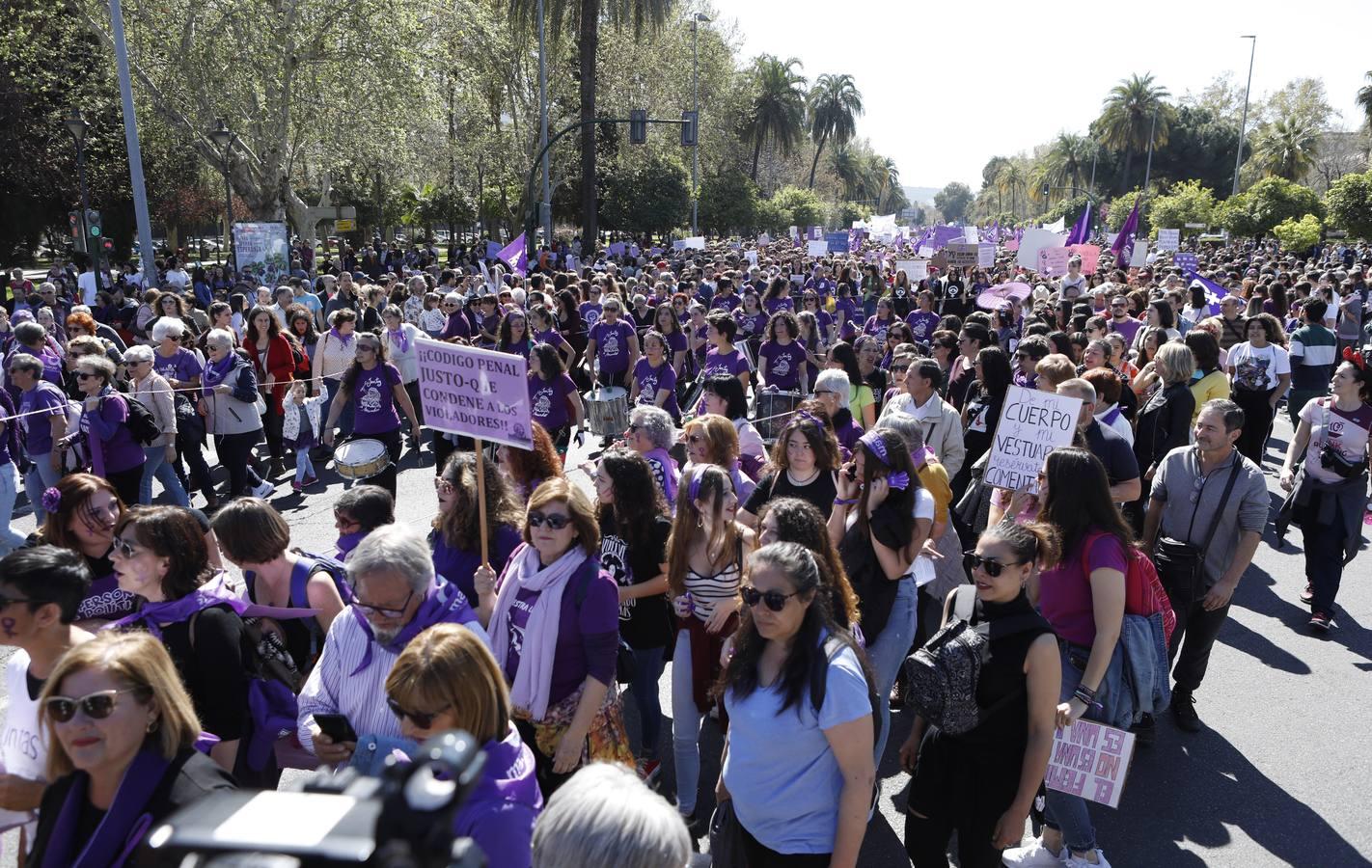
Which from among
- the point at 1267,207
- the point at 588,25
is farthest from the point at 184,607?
the point at 1267,207

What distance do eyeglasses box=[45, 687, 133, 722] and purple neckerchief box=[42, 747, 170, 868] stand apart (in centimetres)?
15

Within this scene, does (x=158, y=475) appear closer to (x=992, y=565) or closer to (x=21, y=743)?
(x=21, y=743)

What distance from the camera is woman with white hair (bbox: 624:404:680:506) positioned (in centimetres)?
528

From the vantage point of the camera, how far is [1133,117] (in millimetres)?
73062

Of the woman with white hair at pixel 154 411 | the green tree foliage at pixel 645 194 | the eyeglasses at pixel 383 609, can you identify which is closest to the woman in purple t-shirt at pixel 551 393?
the woman with white hair at pixel 154 411

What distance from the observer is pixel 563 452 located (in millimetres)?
8664

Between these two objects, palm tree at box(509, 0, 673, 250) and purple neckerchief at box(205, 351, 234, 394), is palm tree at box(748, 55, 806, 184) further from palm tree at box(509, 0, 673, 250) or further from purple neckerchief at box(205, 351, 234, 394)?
purple neckerchief at box(205, 351, 234, 394)

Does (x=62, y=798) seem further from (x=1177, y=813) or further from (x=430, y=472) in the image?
(x=430, y=472)

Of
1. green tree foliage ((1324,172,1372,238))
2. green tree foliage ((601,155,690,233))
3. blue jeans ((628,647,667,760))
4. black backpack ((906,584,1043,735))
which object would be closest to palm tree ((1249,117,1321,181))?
green tree foliage ((1324,172,1372,238))

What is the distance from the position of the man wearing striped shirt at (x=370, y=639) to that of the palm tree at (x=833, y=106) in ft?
264

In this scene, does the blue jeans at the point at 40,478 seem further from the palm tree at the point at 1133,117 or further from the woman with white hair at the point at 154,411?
the palm tree at the point at 1133,117

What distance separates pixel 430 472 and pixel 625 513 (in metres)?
6.72

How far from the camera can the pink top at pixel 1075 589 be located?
3.74 metres

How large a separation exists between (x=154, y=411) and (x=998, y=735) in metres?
7.00
